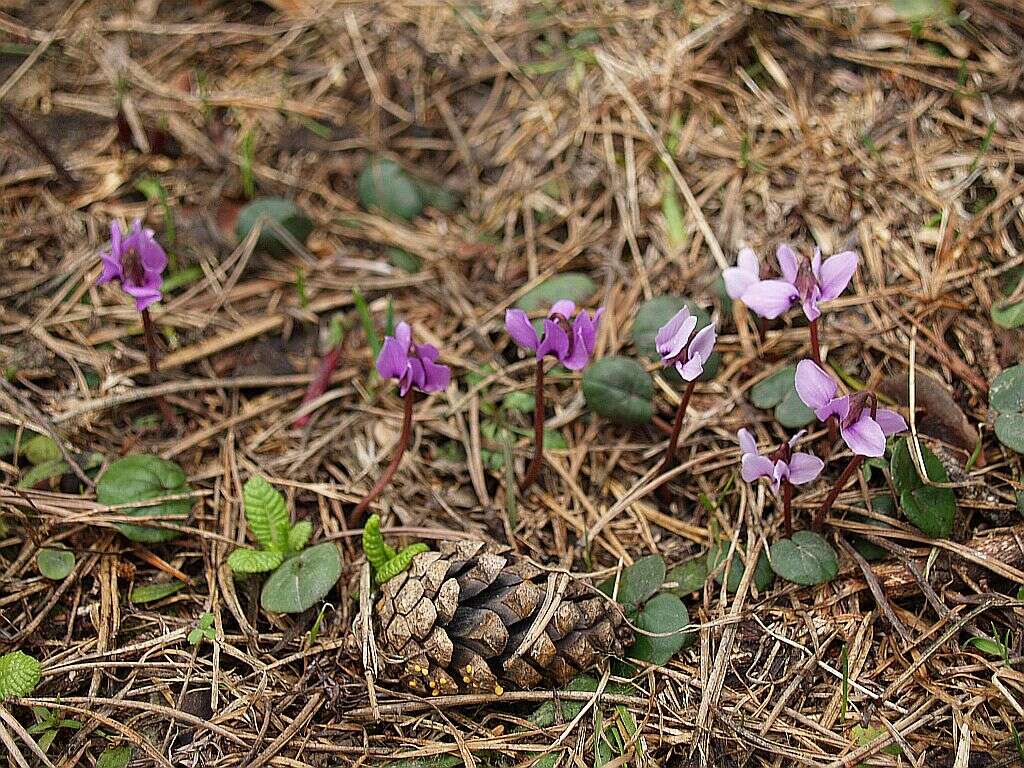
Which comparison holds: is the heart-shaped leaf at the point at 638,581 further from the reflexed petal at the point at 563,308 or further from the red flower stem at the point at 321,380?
the red flower stem at the point at 321,380

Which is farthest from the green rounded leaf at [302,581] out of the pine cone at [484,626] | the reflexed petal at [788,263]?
the reflexed petal at [788,263]

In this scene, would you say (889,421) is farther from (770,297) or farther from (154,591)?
(154,591)

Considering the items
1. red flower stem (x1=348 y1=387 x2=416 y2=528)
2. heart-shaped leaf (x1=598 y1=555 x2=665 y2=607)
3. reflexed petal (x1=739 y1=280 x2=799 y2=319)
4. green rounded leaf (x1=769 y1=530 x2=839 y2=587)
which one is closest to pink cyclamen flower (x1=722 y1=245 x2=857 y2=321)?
reflexed petal (x1=739 y1=280 x2=799 y2=319)

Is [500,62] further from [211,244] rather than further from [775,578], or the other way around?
[775,578]

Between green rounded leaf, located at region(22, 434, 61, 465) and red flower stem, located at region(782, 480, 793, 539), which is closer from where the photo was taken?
red flower stem, located at region(782, 480, 793, 539)

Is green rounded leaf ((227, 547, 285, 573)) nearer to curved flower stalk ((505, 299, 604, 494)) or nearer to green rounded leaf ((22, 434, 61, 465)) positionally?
green rounded leaf ((22, 434, 61, 465))

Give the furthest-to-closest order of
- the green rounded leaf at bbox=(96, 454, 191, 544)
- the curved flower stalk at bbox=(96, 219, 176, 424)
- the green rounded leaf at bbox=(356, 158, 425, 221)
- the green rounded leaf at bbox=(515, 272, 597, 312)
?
the green rounded leaf at bbox=(356, 158, 425, 221), the green rounded leaf at bbox=(515, 272, 597, 312), the curved flower stalk at bbox=(96, 219, 176, 424), the green rounded leaf at bbox=(96, 454, 191, 544)
